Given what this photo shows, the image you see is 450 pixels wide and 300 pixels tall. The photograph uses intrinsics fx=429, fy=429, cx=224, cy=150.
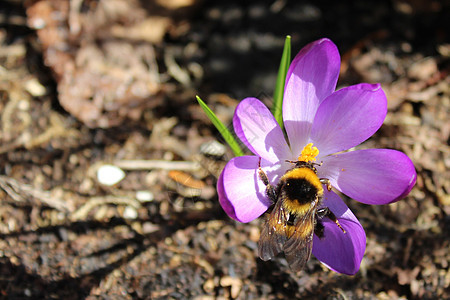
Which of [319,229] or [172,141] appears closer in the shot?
[319,229]

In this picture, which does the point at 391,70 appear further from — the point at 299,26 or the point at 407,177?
the point at 407,177

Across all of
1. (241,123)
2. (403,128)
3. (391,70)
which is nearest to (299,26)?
(391,70)

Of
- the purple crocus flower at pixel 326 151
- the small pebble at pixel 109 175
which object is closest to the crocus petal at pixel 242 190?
the purple crocus flower at pixel 326 151

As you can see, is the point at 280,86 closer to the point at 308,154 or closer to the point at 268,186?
the point at 308,154

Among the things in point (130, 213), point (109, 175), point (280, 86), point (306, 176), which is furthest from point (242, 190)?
point (109, 175)

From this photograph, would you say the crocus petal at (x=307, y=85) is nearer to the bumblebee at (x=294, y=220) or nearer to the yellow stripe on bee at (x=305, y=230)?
the bumblebee at (x=294, y=220)

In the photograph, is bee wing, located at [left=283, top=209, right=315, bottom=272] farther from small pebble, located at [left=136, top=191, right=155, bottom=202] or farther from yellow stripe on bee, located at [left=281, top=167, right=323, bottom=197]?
small pebble, located at [left=136, top=191, right=155, bottom=202]

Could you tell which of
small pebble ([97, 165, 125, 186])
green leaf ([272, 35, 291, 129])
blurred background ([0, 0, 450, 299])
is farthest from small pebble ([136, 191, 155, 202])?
green leaf ([272, 35, 291, 129])
